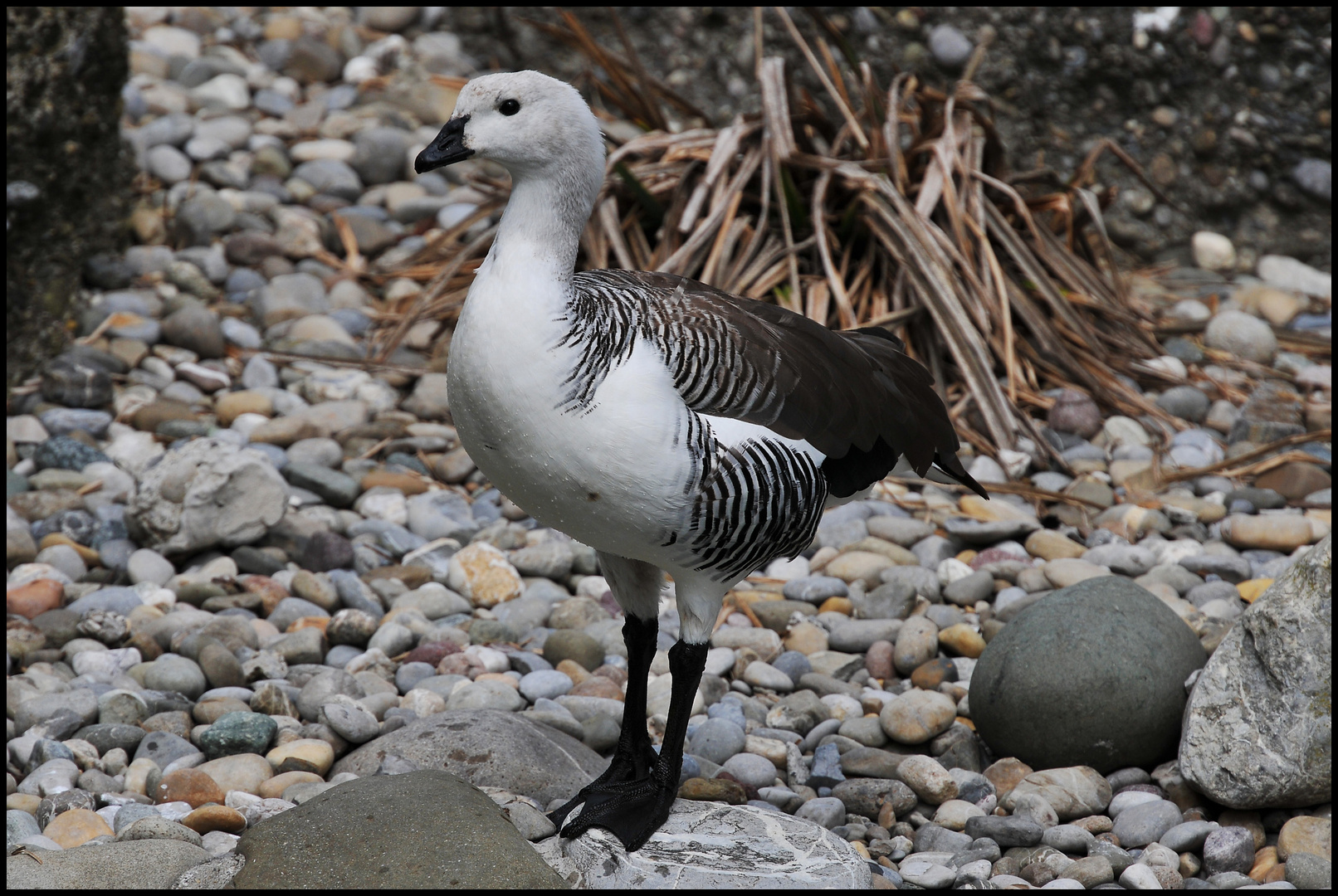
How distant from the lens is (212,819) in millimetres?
3367

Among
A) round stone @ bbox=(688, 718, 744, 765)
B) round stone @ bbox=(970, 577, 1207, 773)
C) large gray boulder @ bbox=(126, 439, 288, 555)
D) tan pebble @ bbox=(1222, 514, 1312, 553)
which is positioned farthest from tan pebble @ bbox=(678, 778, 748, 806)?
tan pebble @ bbox=(1222, 514, 1312, 553)

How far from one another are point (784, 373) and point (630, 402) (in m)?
0.53

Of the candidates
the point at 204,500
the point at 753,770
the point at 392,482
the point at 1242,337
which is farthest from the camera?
the point at 1242,337

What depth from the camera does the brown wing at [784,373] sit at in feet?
10.2

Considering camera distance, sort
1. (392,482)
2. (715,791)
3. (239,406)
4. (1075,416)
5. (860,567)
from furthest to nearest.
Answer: (1075,416), (239,406), (392,482), (860,567), (715,791)

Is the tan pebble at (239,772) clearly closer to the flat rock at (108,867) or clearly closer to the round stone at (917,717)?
the flat rock at (108,867)

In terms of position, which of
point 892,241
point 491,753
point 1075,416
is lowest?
point 491,753

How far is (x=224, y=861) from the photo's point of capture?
3029 millimetres

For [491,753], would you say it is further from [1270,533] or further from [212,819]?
[1270,533]

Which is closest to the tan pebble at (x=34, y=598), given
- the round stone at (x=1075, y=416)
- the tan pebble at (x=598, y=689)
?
the tan pebble at (x=598, y=689)

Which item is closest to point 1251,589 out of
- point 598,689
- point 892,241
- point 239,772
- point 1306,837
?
point 1306,837

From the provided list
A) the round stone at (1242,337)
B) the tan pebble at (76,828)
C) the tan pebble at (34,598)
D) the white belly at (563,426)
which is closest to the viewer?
the white belly at (563,426)

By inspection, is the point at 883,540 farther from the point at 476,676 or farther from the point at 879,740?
the point at 476,676

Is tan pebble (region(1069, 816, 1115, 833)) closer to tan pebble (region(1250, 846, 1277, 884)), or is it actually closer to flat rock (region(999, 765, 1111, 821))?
flat rock (region(999, 765, 1111, 821))
